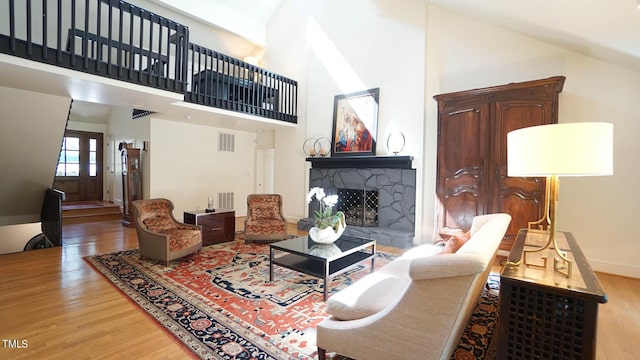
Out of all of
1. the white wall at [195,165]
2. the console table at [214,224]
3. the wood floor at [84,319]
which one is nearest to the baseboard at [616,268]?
the wood floor at [84,319]

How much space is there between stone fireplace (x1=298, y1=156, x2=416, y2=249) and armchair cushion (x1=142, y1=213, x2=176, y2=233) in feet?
8.56

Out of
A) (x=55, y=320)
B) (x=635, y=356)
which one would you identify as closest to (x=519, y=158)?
(x=635, y=356)

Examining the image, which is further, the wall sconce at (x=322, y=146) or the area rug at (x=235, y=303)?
the wall sconce at (x=322, y=146)

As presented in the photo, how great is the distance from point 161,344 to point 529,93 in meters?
4.69

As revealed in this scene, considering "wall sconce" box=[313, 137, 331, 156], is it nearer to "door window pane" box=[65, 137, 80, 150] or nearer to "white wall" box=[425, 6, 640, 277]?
"white wall" box=[425, 6, 640, 277]

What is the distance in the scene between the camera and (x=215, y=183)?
7355 mm

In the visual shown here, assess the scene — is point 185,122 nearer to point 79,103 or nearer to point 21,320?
point 79,103

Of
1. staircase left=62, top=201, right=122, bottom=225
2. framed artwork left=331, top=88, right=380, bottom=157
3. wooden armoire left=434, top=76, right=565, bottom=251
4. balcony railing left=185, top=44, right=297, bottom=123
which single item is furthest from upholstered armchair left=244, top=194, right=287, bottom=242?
staircase left=62, top=201, right=122, bottom=225

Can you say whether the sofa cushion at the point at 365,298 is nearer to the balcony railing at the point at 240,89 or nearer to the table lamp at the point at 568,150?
the table lamp at the point at 568,150

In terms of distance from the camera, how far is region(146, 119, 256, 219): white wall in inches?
253

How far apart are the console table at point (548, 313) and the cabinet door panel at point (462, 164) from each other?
2.69 m

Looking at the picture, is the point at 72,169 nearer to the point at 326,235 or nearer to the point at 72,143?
the point at 72,143

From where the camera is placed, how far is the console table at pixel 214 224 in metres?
4.57

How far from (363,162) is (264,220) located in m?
2.14
